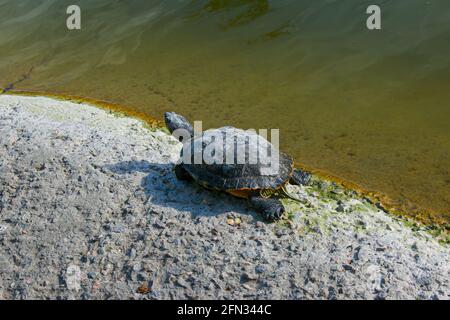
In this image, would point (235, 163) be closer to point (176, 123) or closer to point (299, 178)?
point (299, 178)

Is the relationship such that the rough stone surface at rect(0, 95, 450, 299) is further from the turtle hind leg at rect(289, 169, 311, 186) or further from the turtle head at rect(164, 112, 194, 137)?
the turtle head at rect(164, 112, 194, 137)

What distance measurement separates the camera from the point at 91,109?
24.9ft

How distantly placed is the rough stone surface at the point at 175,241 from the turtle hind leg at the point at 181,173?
10cm

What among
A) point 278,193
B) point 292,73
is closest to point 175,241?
point 278,193

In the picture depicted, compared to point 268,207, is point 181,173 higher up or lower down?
higher up

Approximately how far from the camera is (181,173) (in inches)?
205

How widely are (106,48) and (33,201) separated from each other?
5941 millimetres

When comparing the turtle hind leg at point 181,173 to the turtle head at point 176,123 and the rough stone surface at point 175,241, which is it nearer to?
the rough stone surface at point 175,241

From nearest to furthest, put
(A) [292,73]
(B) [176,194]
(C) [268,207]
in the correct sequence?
(C) [268,207] < (B) [176,194] < (A) [292,73]

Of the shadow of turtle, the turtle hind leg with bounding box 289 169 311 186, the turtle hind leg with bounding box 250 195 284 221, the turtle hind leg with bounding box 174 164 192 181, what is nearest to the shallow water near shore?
the turtle hind leg with bounding box 289 169 311 186

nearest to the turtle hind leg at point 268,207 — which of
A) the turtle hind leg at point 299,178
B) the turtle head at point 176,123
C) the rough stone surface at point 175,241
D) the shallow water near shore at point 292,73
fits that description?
the rough stone surface at point 175,241

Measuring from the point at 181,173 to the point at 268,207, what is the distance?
1103 millimetres

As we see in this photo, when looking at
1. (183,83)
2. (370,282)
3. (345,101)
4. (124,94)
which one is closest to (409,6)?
(345,101)
